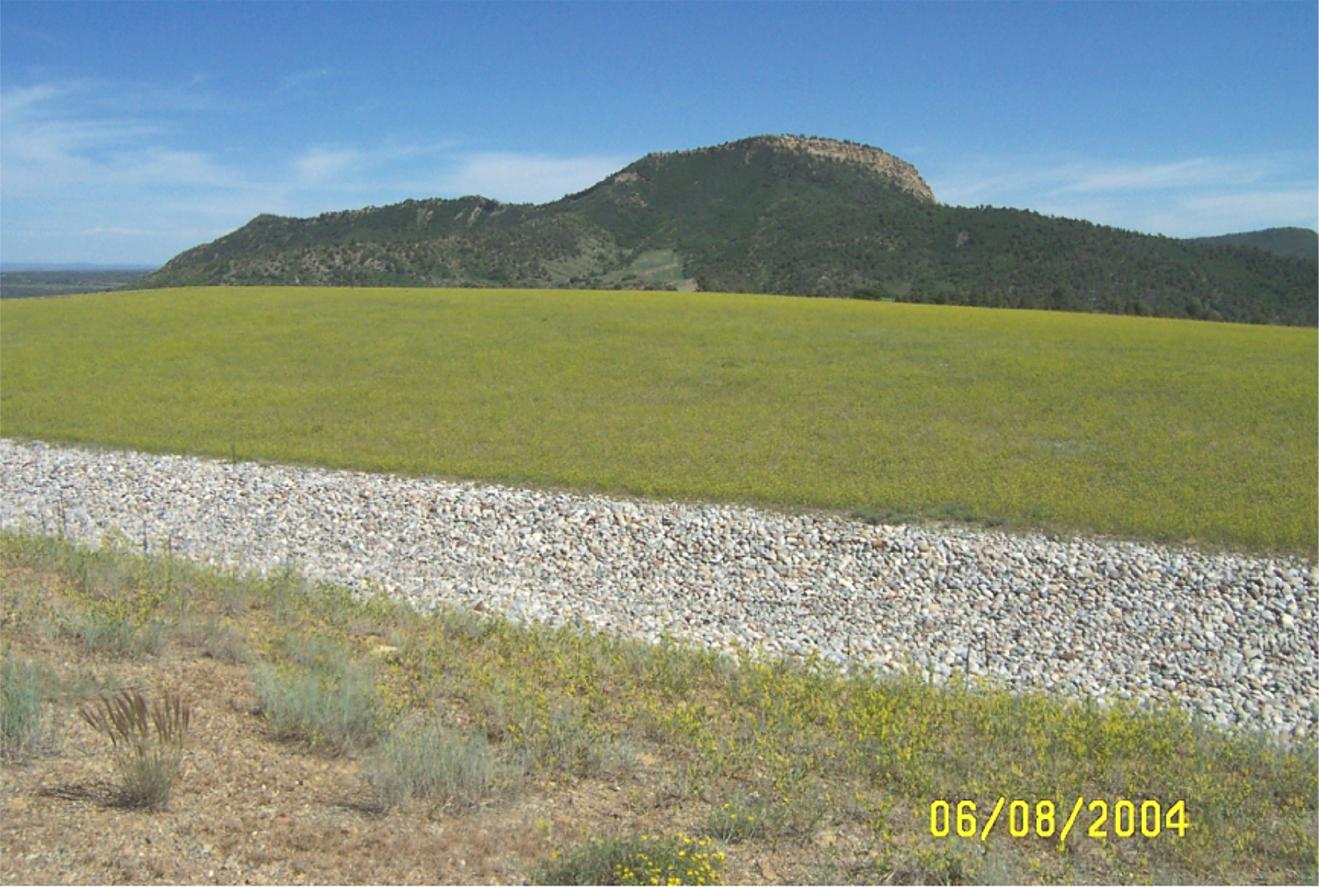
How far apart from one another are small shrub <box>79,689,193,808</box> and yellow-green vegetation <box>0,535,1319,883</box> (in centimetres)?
75

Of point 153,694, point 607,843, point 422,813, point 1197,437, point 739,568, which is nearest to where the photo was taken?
point 607,843

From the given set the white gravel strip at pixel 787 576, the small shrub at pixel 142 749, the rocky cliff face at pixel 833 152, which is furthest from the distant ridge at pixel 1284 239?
the small shrub at pixel 142 749

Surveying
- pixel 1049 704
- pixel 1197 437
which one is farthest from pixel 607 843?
pixel 1197 437

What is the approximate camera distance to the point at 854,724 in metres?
6.73

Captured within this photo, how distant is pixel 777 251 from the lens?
9381 centimetres

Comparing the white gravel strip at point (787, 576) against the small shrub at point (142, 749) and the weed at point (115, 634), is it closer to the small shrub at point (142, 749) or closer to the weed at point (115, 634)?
the weed at point (115, 634)

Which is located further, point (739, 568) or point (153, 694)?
point (739, 568)

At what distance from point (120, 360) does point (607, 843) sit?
32.9 metres

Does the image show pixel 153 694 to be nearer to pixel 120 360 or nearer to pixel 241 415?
pixel 241 415

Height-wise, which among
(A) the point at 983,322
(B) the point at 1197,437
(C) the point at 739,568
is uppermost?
(A) the point at 983,322

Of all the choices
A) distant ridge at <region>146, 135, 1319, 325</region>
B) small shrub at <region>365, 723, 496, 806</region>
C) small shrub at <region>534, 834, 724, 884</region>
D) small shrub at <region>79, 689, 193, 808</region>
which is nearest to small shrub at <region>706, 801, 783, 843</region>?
small shrub at <region>534, 834, 724, 884</region>

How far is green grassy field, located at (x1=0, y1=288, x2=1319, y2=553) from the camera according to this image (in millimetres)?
16922

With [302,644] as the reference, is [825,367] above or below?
above
